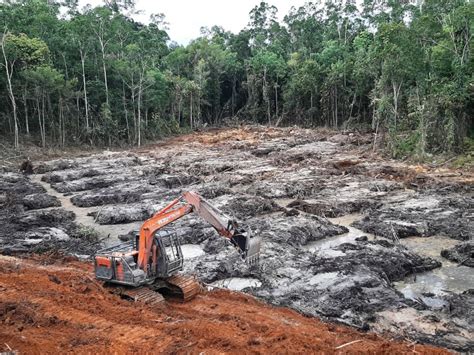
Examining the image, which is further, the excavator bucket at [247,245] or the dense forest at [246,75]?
the dense forest at [246,75]

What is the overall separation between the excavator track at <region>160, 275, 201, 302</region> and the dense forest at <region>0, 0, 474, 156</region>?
26146 millimetres

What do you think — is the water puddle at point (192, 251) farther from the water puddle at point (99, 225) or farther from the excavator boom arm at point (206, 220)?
the excavator boom arm at point (206, 220)

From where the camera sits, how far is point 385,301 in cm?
1164

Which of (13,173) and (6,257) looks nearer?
(6,257)

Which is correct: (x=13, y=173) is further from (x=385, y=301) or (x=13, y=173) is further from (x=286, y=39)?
(x=286, y=39)

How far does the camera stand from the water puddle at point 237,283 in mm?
13312

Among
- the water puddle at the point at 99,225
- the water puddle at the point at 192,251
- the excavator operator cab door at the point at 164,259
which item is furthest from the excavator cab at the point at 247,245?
the water puddle at the point at 99,225

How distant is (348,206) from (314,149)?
20.4 metres

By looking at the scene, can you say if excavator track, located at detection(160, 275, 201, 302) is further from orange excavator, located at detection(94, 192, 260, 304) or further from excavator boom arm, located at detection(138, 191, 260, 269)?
excavator boom arm, located at detection(138, 191, 260, 269)

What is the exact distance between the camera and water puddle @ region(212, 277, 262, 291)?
13312 mm

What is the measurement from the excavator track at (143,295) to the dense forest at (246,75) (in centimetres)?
2717

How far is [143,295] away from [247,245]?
2.90 meters

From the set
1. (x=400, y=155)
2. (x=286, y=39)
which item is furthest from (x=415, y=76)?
(x=286, y=39)

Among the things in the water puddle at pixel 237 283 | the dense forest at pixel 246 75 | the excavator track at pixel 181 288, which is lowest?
the water puddle at pixel 237 283
